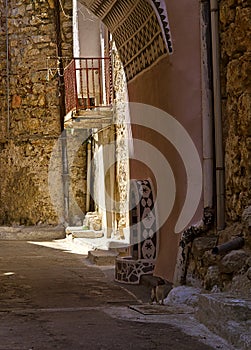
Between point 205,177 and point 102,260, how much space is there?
5.13 m

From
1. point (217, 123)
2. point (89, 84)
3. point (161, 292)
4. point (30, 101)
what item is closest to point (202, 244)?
point (161, 292)

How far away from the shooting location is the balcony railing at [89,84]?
1435cm

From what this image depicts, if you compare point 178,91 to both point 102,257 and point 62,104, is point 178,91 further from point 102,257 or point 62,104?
point 62,104

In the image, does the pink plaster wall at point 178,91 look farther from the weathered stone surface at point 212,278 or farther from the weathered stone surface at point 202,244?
the weathered stone surface at point 212,278

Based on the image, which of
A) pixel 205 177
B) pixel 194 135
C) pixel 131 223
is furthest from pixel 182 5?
pixel 131 223

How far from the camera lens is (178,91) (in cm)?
686

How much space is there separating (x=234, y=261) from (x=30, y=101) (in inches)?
549

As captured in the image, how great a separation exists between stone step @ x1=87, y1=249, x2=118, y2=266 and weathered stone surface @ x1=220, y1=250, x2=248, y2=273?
5949 mm

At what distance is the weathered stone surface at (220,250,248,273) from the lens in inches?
197

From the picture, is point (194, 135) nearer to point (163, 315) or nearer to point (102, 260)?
point (163, 315)

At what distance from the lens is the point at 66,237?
16703 mm

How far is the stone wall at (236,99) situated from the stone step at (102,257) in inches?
210

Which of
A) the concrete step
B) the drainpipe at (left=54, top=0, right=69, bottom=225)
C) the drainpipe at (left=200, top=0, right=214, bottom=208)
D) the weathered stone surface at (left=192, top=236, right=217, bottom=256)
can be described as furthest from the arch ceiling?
the drainpipe at (left=54, top=0, right=69, bottom=225)

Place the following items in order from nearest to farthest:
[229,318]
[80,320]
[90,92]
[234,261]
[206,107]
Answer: [229,318]
[80,320]
[234,261]
[206,107]
[90,92]
